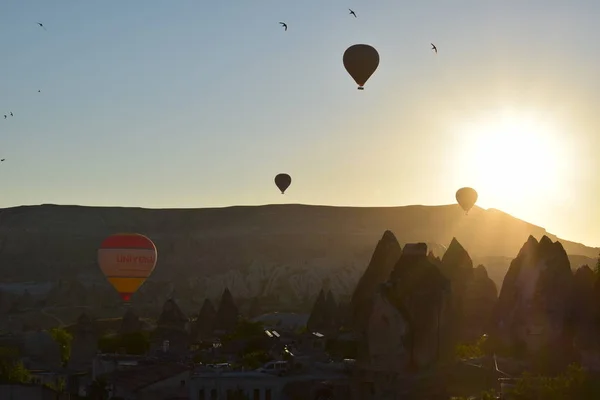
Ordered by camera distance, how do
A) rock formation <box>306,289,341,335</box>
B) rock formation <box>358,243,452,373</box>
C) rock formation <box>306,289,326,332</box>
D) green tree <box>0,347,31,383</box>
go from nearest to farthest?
rock formation <box>358,243,452,373</box> → green tree <box>0,347,31,383</box> → rock formation <box>306,289,341,335</box> → rock formation <box>306,289,326,332</box>

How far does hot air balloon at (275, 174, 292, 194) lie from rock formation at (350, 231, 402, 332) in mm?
25740

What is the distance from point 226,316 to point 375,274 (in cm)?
3561

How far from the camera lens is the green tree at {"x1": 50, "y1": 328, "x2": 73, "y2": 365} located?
89938mm

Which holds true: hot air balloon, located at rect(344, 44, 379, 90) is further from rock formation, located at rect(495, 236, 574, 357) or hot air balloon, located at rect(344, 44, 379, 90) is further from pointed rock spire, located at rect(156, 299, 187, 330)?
pointed rock spire, located at rect(156, 299, 187, 330)

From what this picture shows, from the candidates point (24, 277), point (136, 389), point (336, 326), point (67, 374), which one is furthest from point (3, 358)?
point (24, 277)

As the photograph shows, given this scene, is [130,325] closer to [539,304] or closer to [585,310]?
[539,304]

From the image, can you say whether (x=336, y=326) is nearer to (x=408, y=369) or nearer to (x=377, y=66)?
(x=377, y=66)

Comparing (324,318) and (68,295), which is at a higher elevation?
(68,295)

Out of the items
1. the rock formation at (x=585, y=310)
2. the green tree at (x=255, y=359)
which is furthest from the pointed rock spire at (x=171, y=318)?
the rock formation at (x=585, y=310)

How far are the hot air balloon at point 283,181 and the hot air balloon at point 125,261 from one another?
Result: 1388 centimetres

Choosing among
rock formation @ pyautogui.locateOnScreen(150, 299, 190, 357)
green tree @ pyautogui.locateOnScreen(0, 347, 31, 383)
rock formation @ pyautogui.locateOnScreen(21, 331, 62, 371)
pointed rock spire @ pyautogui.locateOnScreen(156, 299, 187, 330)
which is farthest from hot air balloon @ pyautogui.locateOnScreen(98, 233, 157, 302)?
pointed rock spire @ pyautogui.locateOnScreen(156, 299, 187, 330)

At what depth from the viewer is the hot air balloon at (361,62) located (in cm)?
5994

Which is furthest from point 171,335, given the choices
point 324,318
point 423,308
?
point 423,308

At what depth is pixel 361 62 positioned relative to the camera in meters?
60.0
